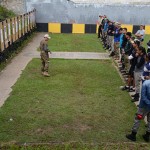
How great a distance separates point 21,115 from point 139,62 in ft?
12.2

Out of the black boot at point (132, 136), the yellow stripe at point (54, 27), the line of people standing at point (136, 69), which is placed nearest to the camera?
the line of people standing at point (136, 69)

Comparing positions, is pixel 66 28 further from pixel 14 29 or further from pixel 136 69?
pixel 136 69

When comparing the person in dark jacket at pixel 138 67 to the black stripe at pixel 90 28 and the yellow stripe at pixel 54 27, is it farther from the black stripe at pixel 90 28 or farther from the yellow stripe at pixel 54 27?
the yellow stripe at pixel 54 27

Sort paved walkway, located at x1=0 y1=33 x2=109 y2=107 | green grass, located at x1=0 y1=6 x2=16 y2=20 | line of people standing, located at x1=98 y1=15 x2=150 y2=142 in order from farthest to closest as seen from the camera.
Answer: green grass, located at x1=0 y1=6 x2=16 y2=20 < paved walkway, located at x1=0 y1=33 x2=109 y2=107 < line of people standing, located at x1=98 y1=15 x2=150 y2=142

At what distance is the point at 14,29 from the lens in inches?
574

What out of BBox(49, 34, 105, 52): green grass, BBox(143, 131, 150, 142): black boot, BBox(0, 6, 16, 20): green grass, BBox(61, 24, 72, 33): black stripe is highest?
BBox(0, 6, 16, 20): green grass

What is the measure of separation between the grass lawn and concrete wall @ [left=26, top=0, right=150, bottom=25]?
955 cm

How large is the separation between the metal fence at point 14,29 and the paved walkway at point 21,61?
2.38 ft

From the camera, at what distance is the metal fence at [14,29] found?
41.4 feet

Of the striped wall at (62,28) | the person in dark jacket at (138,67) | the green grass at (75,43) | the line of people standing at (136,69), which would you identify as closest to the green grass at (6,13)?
the striped wall at (62,28)

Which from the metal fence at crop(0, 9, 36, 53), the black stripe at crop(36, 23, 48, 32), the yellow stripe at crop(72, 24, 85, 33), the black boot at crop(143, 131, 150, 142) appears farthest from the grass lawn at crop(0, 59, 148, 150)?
the black stripe at crop(36, 23, 48, 32)

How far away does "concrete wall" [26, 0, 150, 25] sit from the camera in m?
20.6

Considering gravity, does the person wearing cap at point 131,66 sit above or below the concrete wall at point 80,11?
below

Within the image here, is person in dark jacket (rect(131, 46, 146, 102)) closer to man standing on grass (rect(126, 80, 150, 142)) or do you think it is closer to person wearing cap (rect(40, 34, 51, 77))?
man standing on grass (rect(126, 80, 150, 142))
